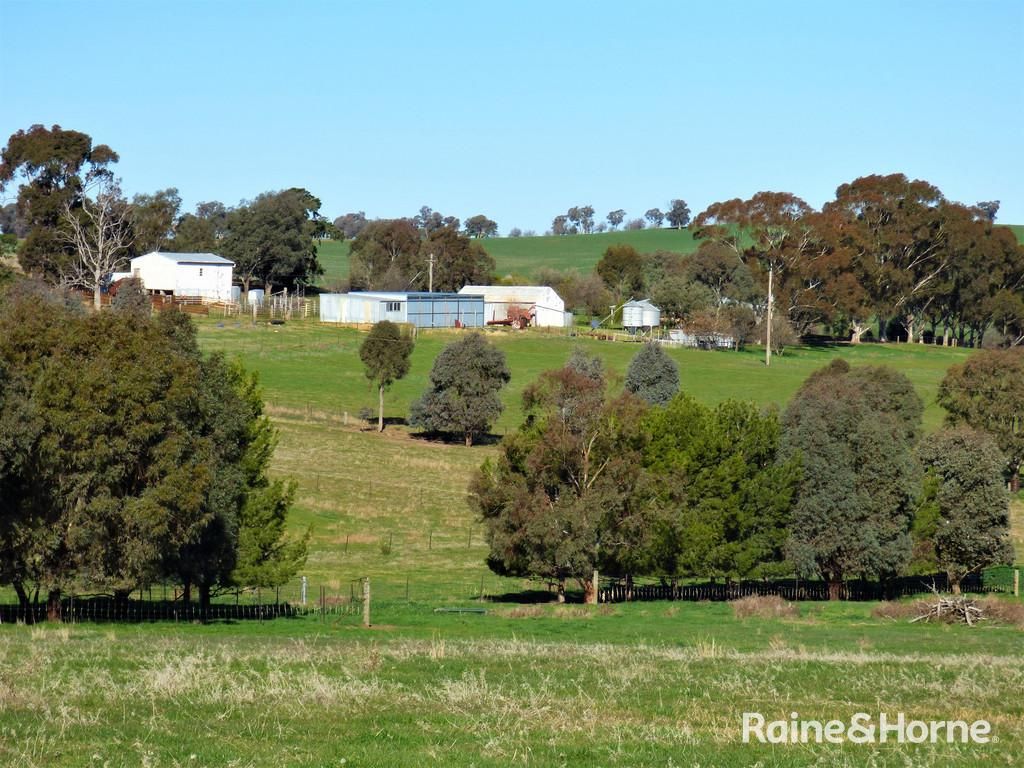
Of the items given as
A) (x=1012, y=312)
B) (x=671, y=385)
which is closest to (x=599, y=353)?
(x=671, y=385)

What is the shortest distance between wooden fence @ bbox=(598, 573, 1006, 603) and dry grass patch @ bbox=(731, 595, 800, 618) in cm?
410

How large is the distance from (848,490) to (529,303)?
3607 inches

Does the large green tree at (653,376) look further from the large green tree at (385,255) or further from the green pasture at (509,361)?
the large green tree at (385,255)

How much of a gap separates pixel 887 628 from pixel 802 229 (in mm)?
104884

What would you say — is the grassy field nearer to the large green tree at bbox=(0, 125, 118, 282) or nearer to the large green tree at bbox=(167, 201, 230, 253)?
the large green tree at bbox=(0, 125, 118, 282)

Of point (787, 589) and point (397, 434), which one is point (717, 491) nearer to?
point (787, 589)

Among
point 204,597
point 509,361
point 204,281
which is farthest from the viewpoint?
point 204,281

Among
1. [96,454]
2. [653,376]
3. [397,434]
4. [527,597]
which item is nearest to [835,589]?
[527,597]

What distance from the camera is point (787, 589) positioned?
163 ft

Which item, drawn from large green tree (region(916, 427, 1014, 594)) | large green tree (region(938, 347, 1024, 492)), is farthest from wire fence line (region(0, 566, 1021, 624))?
large green tree (region(938, 347, 1024, 492))

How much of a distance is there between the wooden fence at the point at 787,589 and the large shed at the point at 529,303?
8368 cm

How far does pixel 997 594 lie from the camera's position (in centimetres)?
5062

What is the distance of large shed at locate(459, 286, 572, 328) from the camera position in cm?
13588

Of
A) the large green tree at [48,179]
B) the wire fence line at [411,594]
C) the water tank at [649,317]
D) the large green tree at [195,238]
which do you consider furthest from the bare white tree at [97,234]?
the wire fence line at [411,594]
